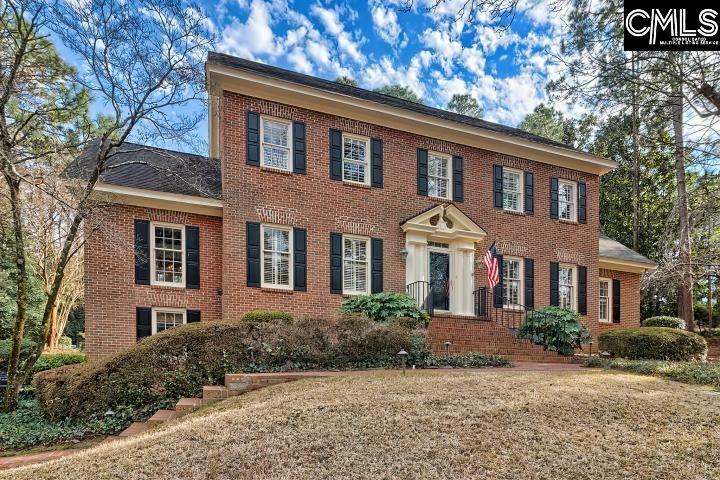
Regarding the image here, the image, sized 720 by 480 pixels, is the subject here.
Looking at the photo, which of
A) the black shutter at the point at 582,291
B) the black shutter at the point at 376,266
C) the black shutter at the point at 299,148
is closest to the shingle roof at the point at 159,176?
the black shutter at the point at 299,148

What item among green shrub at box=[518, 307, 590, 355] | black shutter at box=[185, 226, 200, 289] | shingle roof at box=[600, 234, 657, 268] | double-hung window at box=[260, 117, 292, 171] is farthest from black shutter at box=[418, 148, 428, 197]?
shingle roof at box=[600, 234, 657, 268]

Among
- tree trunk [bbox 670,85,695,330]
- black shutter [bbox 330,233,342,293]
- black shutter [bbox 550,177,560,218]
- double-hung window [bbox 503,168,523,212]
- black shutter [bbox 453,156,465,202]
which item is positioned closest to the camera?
tree trunk [bbox 670,85,695,330]

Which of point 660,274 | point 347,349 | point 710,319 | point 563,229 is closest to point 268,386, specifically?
point 347,349

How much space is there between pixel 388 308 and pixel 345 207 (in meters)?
3.45

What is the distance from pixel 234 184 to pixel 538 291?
10054 millimetres

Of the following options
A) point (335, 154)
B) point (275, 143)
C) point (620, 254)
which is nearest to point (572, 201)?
point (620, 254)

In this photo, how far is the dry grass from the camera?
12.1 feet

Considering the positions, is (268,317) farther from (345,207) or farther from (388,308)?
(345,207)

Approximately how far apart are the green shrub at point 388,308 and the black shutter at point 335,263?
4.81 feet

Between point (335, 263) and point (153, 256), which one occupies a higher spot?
point (153, 256)

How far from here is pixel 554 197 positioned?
15.0m

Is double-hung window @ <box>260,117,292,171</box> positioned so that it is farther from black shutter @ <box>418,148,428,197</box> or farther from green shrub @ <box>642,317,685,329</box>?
green shrub @ <box>642,317,685,329</box>

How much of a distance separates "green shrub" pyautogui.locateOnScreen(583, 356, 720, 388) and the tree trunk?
4.47 meters

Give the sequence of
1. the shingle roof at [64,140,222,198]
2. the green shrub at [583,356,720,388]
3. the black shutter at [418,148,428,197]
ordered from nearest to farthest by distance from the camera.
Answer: the green shrub at [583,356,720,388] → the shingle roof at [64,140,222,198] → the black shutter at [418,148,428,197]
